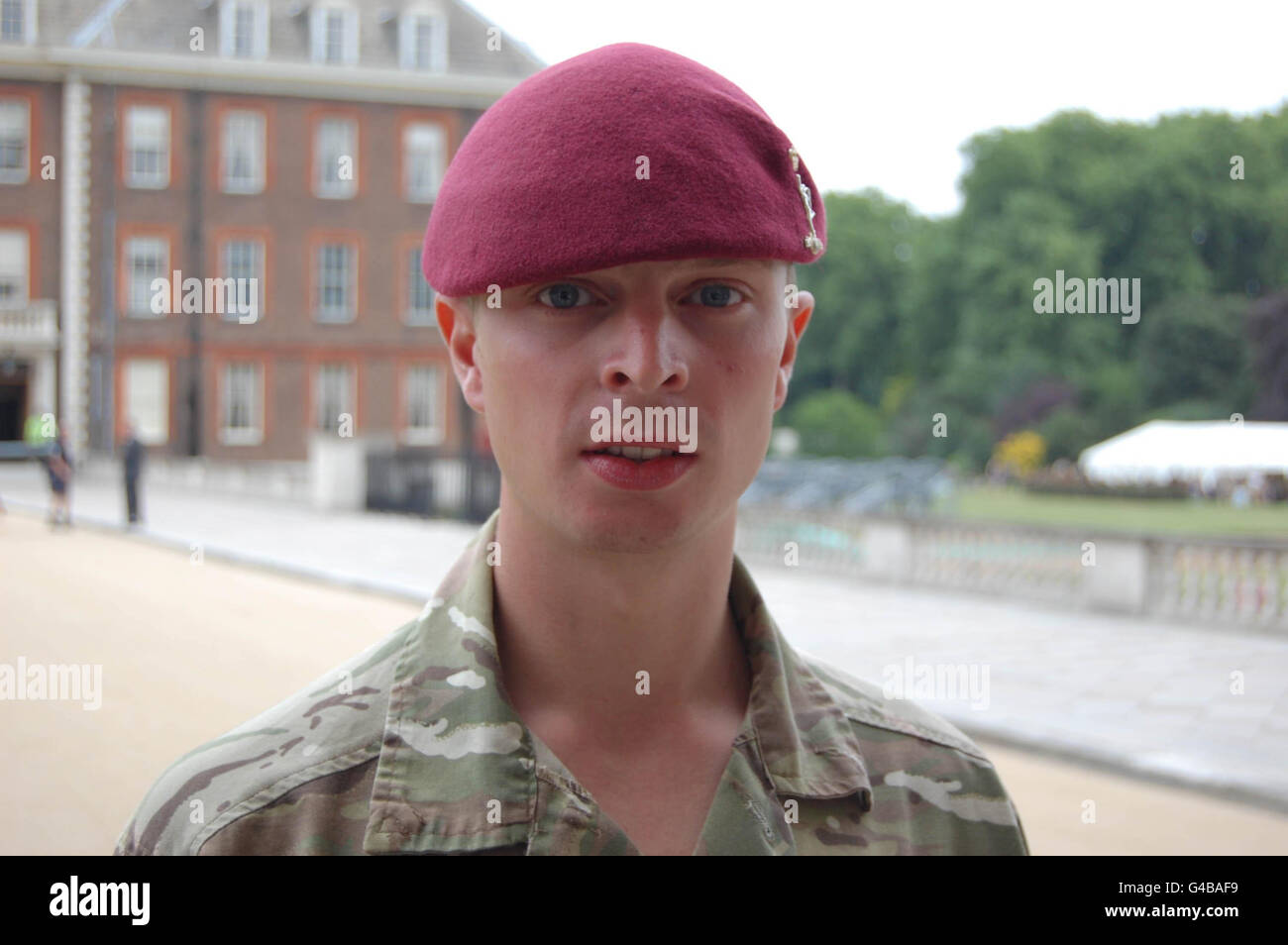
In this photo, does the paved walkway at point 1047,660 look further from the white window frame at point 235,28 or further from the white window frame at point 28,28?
the white window frame at point 235,28

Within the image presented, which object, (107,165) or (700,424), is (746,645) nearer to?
(700,424)

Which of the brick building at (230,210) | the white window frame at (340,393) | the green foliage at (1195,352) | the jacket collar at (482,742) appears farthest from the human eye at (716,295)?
the green foliage at (1195,352)

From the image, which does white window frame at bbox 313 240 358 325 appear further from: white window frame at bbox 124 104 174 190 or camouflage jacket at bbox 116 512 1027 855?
camouflage jacket at bbox 116 512 1027 855

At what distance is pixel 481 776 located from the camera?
1.58 m

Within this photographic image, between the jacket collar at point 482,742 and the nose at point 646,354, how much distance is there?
1.28 ft

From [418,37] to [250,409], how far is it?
1264cm

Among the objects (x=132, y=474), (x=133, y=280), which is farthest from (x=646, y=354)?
(x=133, y=280)

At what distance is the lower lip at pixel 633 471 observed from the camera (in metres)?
1.53

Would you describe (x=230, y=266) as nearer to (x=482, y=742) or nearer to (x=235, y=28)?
(x=235, y=28)

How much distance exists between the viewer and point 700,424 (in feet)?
5.10

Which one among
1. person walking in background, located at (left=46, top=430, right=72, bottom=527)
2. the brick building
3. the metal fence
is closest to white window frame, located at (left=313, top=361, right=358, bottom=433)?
the brick building

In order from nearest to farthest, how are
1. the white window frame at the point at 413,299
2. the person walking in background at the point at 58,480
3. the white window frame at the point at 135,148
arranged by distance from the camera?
the person walking in background at the point at 58,480 → the white window frame at the point at 135,148 → the white window frame at the point at 413,299

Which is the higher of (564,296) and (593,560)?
(564,296)
